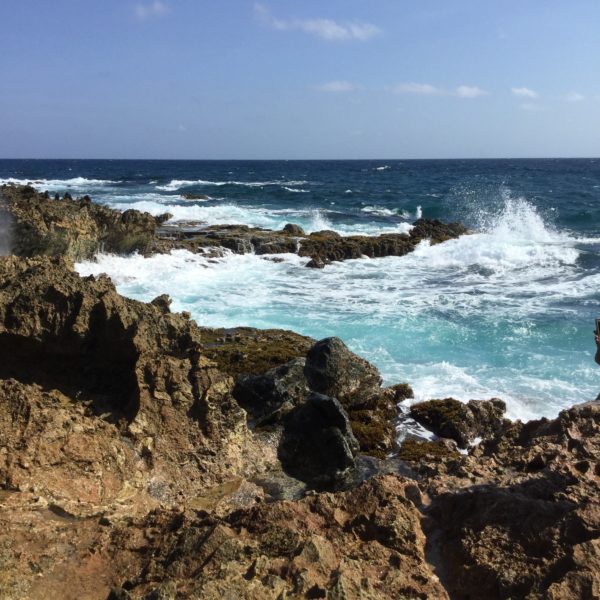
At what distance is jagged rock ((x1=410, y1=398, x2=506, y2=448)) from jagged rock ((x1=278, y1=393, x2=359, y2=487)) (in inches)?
80.5

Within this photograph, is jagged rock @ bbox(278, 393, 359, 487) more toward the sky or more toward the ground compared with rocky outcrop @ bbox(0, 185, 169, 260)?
more toward the ground

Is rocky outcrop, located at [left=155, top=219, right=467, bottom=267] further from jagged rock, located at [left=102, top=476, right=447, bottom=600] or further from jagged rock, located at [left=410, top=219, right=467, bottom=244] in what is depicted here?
jagged rock, located at [left=102, top=476, right=447, bottom=600]

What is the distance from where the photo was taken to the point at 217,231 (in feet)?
93.8

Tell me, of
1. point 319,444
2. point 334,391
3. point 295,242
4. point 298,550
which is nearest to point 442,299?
point 295,242

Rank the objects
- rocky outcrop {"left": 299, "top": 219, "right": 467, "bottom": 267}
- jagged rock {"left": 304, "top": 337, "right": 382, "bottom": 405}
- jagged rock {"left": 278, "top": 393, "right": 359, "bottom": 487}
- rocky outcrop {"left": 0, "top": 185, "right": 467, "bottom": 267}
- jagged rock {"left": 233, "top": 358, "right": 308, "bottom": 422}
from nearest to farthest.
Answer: jagged rock {"left": 278, "top": 393, "right": 359, "bottom": 487} < jagged rock {"left": 233, "top": 358, "right": 308, "bottom": 422} < jagged rock {"left": 304, "top": 337, "right": 382, "bottom": 405} < rocky outcrop {"left": 0, "top": 185, "right": 467, "bottom": 267} < rocky outcrop {"left": 299, "top": 219, "right": 467, "bottom": 267}

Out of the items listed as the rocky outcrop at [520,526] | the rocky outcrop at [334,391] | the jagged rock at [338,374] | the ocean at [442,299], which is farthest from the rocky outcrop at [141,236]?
the rocky outcrop at [520,526]

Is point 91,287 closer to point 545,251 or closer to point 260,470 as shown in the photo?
point 260,470

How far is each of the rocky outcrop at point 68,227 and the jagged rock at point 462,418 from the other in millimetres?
12433

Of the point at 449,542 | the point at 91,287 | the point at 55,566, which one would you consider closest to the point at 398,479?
the point at 449,542

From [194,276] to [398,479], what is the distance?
1712 centimetres

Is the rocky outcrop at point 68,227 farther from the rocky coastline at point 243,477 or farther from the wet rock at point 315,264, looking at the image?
the rocky coastline at point 243,477

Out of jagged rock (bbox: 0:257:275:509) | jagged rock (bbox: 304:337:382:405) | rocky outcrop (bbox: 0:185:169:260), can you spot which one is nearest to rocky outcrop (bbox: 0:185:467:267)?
rocky outcrop (bbox: 0:185:169:260)

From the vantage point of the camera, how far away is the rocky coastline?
3186 millimetres

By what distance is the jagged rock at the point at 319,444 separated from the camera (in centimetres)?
689
